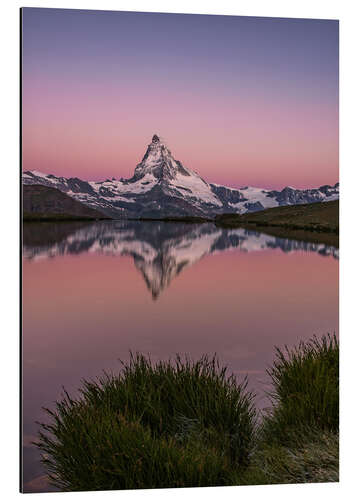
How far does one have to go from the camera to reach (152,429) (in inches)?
222

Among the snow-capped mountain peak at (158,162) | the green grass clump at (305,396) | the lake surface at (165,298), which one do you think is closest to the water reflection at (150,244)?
the lake surface at (165,298)

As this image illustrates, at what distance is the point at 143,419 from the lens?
5.66 meters

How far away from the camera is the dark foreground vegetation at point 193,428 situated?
16.4 ft

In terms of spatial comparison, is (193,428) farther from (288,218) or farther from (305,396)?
(288,218)

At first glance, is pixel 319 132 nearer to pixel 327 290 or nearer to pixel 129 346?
pixel 327 290

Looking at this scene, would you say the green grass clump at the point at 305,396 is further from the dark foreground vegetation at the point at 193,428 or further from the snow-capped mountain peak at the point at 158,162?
the snow-capped mountain peak at the point at 158,162

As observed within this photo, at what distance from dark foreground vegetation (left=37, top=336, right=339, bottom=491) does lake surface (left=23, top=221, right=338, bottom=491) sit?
331mm

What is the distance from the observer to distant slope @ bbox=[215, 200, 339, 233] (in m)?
7.10

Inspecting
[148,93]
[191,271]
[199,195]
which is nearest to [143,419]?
[191,271]

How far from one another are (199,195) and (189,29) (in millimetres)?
1708

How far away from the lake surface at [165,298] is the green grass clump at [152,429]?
365 mm

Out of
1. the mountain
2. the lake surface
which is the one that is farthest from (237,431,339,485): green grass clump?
the mountain

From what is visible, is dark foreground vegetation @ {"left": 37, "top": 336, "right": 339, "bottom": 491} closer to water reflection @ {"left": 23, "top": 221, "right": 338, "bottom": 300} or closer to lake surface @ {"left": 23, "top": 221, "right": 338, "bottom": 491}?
lake surface @ {"left": 23, "top": 221, "right": 338, "bottom": 491}
